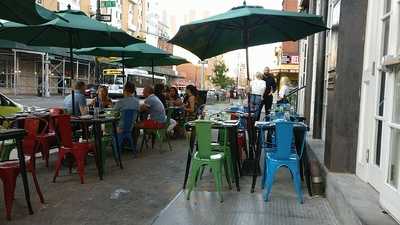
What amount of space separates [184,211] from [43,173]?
3056 millimetres

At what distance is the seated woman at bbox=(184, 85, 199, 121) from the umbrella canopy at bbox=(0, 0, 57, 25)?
6.29 meters

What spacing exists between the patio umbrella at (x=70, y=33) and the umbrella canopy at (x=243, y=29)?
1.39m

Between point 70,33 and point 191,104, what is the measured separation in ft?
17.1

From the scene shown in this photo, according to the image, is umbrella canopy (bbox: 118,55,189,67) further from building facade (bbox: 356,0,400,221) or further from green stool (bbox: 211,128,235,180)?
building facade (bbox: 356,0,400,221)

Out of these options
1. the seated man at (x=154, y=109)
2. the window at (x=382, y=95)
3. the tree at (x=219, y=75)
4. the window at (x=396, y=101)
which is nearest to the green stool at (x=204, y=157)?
the window at (x=382, y=95)

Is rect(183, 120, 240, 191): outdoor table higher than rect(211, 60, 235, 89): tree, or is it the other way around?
Answer: rect(211, 60, 235, 89): tree

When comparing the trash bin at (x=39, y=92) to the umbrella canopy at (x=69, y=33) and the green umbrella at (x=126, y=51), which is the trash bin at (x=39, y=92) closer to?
the green umbrella at (x=126, y=51)

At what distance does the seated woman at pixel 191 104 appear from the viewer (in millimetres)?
13164

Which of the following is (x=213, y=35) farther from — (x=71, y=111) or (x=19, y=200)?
(x=19, y=200)

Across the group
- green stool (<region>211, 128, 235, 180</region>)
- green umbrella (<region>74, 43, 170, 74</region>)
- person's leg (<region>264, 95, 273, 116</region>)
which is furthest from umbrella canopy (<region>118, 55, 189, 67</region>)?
green stool (<region>211, 128, 235, 180</region>)

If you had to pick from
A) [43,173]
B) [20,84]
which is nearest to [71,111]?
[43,173]

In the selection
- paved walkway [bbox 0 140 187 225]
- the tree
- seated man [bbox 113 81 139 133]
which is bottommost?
paved walkway [bbox 0 140 187 225]

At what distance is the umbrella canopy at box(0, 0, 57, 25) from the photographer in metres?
6.37

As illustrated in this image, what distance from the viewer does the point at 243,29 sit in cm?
771
